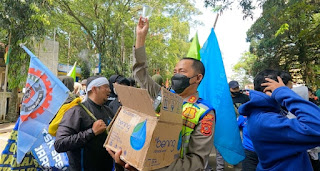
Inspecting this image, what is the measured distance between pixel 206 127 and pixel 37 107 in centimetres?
158

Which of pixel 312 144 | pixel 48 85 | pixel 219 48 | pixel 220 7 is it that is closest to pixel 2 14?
pixel 220 7

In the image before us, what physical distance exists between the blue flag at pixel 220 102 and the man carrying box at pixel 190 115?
81 centimetres

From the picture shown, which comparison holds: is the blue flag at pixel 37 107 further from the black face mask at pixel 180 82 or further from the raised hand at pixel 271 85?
the raised hand at pixel 271 85

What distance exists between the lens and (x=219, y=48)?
2982mm

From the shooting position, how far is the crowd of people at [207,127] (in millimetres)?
1499

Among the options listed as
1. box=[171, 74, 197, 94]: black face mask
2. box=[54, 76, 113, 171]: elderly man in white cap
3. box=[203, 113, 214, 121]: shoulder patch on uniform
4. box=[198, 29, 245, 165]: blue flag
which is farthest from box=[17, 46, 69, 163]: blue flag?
box=[198, 29, 245, 165]: blue flag

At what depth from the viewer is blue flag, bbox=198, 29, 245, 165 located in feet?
8.06

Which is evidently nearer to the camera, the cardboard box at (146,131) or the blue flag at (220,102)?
the cardboard box at (146,131)

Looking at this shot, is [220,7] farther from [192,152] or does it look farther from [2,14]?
[2,14]

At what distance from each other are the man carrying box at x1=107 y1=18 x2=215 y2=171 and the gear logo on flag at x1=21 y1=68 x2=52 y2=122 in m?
0.90

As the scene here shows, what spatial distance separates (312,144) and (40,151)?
2642 millimetres

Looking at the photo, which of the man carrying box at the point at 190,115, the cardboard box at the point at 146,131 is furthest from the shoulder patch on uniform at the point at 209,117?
the cardboard box at the point at 146,131

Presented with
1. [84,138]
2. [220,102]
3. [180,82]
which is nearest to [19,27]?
[84,138]

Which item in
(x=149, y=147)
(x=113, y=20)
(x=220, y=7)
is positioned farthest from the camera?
(x=113, y=20)
